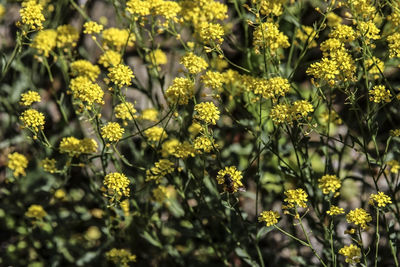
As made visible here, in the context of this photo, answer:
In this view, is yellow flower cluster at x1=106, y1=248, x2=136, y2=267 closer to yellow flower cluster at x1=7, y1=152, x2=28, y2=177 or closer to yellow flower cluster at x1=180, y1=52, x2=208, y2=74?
yellow flower cluster at x1=7, y1=152, x2=28, y2=177

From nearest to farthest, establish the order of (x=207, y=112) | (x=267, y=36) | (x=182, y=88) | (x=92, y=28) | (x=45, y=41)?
(x=207, y=112), (x=182, y=88), (x=267, y=36), (x=92, y=28), (x=45, y=41)

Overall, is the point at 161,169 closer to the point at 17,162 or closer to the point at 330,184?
the point at 330,184

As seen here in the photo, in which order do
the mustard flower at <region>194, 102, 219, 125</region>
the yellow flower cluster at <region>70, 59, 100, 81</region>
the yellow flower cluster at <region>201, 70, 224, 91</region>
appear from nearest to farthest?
the mustard flower at <region>194, 102, 219, 125</region> → the yellow flower cluster at <region>201, 70, 224, 91</region> → the yellow flower cluster at <region>70, 59, 100, 81</region>

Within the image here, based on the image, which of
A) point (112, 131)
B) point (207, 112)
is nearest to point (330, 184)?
point (207, 112)

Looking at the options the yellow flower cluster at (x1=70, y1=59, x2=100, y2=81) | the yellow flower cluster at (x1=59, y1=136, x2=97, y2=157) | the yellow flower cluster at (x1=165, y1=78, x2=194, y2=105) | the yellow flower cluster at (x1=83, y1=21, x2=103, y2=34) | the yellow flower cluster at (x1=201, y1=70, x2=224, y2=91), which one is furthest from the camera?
the yellow flower cluster at (x1=70, y1=59, x2=100, y2=81)

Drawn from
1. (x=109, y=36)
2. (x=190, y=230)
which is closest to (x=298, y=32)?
(x=109, y=36)

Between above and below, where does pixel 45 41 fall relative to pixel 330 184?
below

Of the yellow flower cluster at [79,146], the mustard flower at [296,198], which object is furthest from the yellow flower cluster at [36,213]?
the mustard flower at [296,198]

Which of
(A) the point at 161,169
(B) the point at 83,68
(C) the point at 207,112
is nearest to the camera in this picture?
(C) the point at 207,112

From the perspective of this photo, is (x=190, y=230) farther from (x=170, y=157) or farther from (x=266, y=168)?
(x=266, y=168)

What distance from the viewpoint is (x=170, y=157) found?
2.89 m

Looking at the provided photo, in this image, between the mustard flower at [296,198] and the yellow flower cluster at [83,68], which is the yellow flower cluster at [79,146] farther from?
the mustard flower at [296,198]

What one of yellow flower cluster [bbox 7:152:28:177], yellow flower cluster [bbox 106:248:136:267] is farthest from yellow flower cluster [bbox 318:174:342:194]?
yellow flower cluster [bbox 7:152:28:177]

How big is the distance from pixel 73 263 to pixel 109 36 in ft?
5.01
